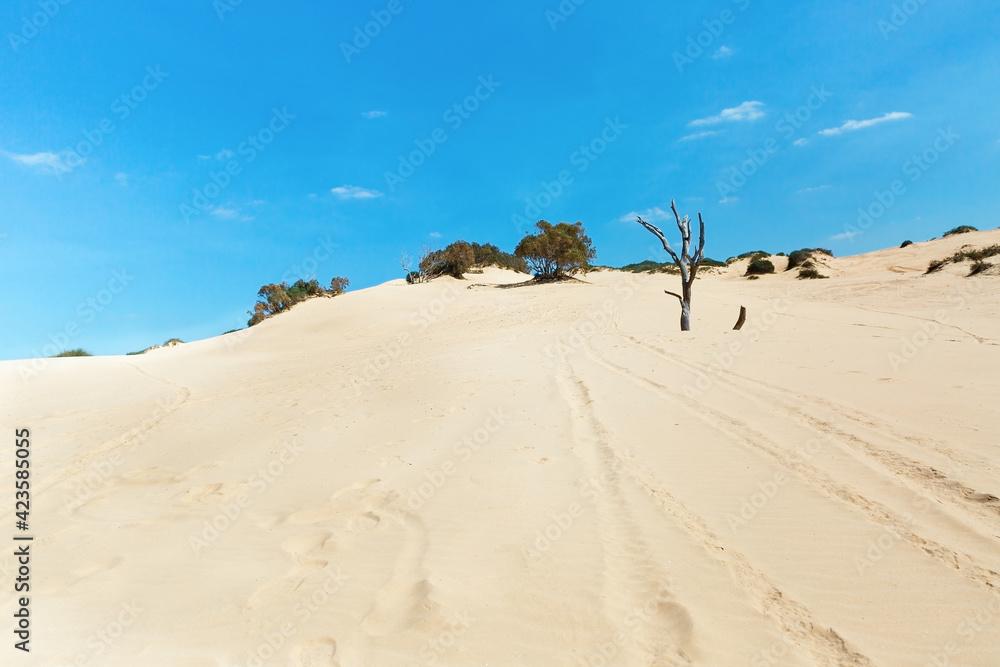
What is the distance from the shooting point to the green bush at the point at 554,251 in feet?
110

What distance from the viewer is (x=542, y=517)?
3963 mm

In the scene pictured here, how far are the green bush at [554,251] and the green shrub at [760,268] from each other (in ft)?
34.4

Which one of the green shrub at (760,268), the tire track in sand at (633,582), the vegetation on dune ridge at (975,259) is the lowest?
the tire track in sand at (633,582)

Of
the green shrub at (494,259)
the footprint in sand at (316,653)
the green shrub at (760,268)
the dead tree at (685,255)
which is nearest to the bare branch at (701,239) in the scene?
the dead tree at (685,255)

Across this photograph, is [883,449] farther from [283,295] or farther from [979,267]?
[283,295]

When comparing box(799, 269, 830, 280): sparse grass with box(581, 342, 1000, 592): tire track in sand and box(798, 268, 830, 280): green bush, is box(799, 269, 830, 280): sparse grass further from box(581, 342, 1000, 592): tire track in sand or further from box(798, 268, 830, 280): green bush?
box(581, 342, 1000, 592): tire track in sand

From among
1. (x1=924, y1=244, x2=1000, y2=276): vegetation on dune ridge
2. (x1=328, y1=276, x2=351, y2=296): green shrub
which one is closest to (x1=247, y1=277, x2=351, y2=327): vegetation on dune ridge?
(x1=328, y1=276, x2=351, y2=296): green shrub

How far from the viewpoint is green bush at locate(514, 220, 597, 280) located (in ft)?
110

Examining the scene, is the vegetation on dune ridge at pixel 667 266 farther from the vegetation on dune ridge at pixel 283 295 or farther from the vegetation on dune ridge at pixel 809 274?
the vegetation on dune ridge at pixel 283 295

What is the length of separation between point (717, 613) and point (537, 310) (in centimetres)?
1872

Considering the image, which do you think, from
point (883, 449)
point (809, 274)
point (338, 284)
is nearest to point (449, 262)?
point (338, 284)

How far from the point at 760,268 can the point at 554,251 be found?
1307 cm

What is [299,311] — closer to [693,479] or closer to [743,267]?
[693,479]

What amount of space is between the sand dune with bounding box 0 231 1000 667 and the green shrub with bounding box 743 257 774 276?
75.5 feet
